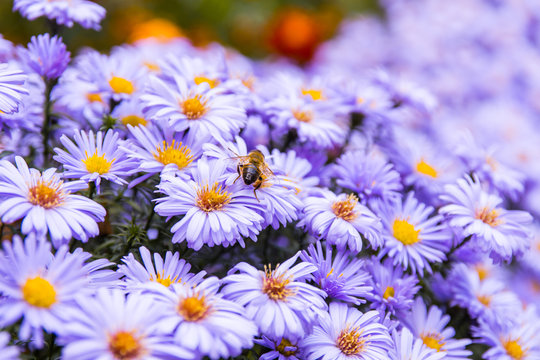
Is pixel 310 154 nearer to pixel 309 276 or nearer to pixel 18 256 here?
pixel 309 276

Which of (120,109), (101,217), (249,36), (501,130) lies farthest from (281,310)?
(249,36)

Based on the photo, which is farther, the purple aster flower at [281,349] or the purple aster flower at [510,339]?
the purple aster flower at [510,339]

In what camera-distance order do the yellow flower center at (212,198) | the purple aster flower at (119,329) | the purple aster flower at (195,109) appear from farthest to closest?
the purple aster flower at (195,109) → the yellow flower center at (212,198) → the purple aster flower at (119,329)

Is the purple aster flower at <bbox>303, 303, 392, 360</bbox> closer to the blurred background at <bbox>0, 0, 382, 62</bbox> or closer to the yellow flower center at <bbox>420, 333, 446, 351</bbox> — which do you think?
the yellow flower center at <bbox>420, 333, 446, 351</bbox>

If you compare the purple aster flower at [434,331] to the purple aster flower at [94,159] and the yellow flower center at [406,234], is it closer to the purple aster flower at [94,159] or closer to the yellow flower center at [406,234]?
the yellow flower center at [406,234]

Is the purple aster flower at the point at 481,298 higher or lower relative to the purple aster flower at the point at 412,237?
lower

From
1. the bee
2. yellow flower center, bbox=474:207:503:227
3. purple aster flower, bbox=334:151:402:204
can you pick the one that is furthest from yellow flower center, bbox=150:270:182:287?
yellow flower center, bbox=474:207:503:227

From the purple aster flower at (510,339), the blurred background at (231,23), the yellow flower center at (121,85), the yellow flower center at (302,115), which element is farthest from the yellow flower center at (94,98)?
the blurred background at (231,23)
